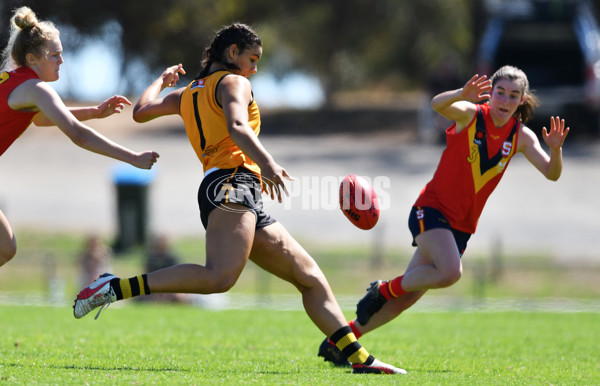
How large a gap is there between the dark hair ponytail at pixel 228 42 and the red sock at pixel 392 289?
6.29 feet

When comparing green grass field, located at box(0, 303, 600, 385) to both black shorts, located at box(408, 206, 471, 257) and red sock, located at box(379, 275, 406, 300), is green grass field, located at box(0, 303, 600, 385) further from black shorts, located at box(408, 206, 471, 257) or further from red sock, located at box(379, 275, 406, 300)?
black shorts, located at box(408, 206, 471, 257)

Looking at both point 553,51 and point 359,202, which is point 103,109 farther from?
point 553,51

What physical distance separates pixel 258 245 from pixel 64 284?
11.4m

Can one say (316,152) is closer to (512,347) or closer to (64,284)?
(64,284)

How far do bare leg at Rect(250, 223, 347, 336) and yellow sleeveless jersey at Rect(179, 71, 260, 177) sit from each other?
43 cm

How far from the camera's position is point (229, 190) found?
217 inches

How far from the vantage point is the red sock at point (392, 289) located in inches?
251

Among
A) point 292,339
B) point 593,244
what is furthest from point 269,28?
point 292,339

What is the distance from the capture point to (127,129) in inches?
1191

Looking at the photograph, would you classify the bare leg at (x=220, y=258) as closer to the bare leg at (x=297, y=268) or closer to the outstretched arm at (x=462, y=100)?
the bare leg at (x=297, y=268)

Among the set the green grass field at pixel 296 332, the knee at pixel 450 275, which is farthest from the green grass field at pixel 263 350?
the knee at pixel 450 275

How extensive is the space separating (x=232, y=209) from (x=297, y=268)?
630 mm

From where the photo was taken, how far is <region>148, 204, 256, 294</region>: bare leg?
5.47 m

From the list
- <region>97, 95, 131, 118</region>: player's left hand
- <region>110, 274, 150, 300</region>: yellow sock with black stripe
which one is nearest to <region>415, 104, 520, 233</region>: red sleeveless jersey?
<region>110, 274, 150, 300</region>: yellow sock with black stripe
